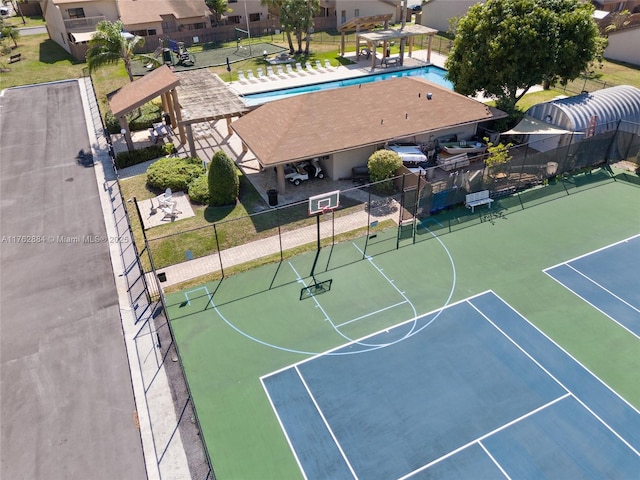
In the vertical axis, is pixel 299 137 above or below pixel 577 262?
above

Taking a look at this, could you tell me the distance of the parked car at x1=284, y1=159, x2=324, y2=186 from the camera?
28.2 meters

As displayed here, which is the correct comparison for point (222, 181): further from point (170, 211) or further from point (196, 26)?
point (196, 26)

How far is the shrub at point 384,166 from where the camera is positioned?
26.5 m

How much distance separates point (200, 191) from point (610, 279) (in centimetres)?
2191

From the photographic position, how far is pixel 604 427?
1498 centimetres

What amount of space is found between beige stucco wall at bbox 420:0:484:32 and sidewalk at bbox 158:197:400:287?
47.3 m

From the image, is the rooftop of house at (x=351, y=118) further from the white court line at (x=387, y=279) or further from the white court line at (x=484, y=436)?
the white court line at (x=484, y=436)

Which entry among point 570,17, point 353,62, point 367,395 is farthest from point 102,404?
point 353,62

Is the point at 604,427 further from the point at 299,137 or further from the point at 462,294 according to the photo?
the point at 299,137

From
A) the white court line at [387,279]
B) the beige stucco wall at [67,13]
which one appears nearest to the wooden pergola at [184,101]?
the white court line at [387,279]

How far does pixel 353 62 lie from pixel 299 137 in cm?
3104

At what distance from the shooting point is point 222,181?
25.6 metres

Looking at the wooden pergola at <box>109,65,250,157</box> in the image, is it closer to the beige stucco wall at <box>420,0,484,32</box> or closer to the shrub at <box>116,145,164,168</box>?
the shrub at <box>116,145,164,168</box>

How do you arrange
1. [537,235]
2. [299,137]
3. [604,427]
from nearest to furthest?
1. [604,427]
2. [537,235]
3. [299,137]
